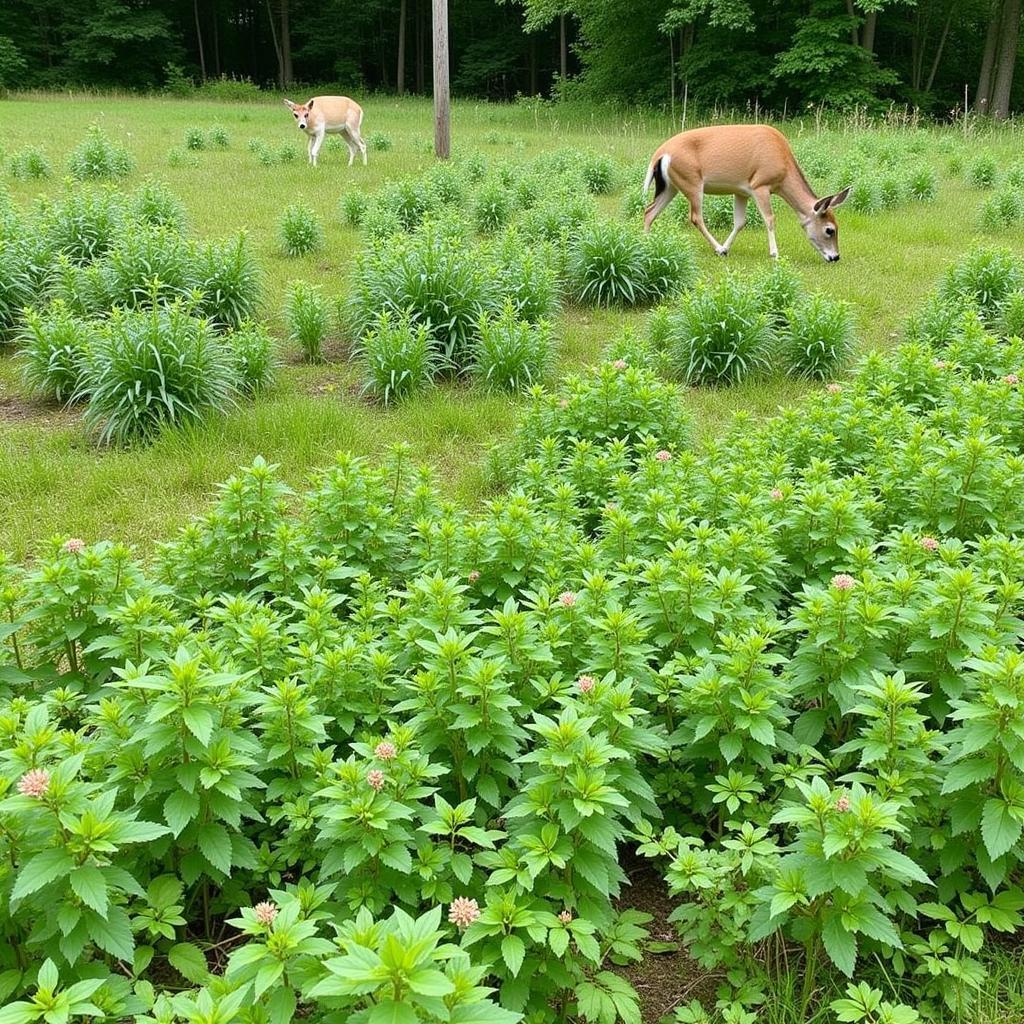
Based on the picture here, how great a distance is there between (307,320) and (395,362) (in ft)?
3.33

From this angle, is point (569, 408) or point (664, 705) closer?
point (664, 705)

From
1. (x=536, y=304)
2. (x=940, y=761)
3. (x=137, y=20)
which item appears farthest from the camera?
(x=137, y=20)

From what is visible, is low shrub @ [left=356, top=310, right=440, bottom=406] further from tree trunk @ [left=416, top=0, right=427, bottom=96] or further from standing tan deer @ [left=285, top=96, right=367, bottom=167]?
tree trunk @ [left=416, top=0, right=427, bottom=96]

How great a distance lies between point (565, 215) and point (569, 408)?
505 cm

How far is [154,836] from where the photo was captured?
77.9 inches

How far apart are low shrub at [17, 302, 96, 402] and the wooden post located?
9.21 meters

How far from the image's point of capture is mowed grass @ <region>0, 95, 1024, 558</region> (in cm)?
494

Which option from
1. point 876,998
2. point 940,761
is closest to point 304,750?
point 876,998

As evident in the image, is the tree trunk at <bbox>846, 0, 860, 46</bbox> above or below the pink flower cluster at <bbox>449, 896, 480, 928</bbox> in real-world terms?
above

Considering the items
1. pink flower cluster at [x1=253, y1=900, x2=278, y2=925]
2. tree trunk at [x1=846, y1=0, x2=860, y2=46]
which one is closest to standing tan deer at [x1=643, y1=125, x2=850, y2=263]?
pink flower cluster at [x1=253, y1=900, x2=278, y2=925]

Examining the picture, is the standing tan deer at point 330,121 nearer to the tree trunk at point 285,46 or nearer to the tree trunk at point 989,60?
the tree trunk at point 989,60

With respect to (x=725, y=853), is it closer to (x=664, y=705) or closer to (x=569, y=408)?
(x=664, y=705)

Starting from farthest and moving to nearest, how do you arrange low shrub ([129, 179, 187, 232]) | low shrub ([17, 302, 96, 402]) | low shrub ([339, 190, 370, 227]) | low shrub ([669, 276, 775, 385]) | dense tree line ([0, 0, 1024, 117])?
dense tree line ([0, 0, 1024, 117])
low shrub ([339, 190, 370, 227])
low shrub ([129, 179, 187, 232])
low shrub ([669, 276, 775, 385])
low shrub ([17, 302, 96, 402])

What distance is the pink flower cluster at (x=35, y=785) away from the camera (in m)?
1.92
